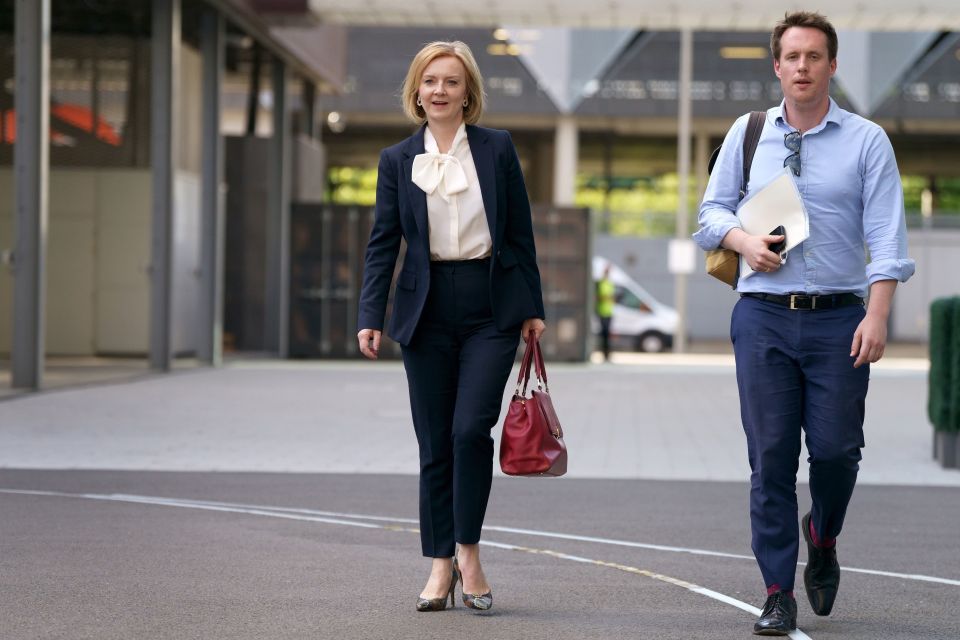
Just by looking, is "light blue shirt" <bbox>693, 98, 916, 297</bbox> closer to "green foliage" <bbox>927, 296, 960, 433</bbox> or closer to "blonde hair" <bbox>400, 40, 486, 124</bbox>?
"blonde hair" <bbox>400, 40, 486, 124</bbox>

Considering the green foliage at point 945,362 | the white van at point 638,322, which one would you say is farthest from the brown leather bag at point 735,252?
the white van at point 638,322

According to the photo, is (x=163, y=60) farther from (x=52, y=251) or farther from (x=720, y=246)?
(x=720, y=246)

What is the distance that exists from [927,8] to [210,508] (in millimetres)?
15848

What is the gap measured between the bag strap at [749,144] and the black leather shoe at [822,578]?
119cm

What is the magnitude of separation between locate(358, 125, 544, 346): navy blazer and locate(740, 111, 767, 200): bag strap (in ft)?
2.44

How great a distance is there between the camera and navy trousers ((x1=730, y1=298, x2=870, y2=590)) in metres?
5.30

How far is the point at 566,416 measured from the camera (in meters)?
15.5

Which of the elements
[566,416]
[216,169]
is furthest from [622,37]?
[566,416]

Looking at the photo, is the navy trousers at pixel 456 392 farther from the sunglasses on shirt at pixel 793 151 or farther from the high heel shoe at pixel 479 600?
the sunglasses on shirt at pixel 793 151

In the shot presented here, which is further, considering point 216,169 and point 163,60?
point 216,169

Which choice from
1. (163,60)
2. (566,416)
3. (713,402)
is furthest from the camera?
(163,60)

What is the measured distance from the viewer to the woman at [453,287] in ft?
18.4

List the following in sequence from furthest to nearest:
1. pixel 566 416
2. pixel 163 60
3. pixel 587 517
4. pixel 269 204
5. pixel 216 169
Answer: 1. pixel 269 204
2. pixel 216 169
3. pixel 163 60
4. pixel 566 416
5. pixel 587 517

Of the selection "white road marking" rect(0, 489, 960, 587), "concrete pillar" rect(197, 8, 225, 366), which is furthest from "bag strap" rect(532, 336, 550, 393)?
"concrete pillar" rect(197, 8, 225, 366)
